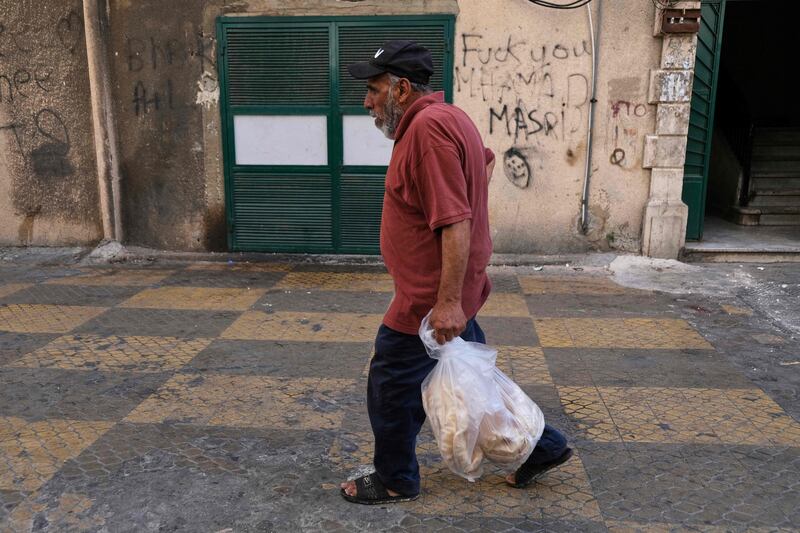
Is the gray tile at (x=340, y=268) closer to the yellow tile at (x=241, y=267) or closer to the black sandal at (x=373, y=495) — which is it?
the yellow tile at (x=241, y=267)

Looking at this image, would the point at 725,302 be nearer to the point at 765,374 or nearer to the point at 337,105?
the point at 765,374

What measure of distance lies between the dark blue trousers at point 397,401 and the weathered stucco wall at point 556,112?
5.00 metres

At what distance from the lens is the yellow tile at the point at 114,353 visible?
4.78m

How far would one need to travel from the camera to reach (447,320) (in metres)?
2.75

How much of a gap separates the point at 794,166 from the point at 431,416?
9.89 meters

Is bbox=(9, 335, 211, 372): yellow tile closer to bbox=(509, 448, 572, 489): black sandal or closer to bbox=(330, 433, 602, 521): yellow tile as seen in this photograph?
bbox=(330, 433, 602, 521): yellow tile

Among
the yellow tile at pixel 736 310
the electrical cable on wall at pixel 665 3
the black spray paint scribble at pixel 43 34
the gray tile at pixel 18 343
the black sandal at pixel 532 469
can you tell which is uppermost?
the electrical cable on wall at pixel 665 3

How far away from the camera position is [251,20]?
7.75 metres

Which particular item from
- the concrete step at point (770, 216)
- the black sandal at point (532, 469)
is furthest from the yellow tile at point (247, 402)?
the concrete step at point (770, 216)

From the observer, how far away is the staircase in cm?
959

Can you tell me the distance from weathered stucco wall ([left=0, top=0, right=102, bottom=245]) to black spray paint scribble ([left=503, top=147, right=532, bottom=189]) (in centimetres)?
495

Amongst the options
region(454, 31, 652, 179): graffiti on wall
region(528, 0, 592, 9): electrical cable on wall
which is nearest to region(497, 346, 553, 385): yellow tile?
region(454, 31, 652, 179): graffiti on wall

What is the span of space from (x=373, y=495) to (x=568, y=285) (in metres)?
4.42

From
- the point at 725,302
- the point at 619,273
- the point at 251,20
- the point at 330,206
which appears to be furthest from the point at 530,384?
the point at 251,20
